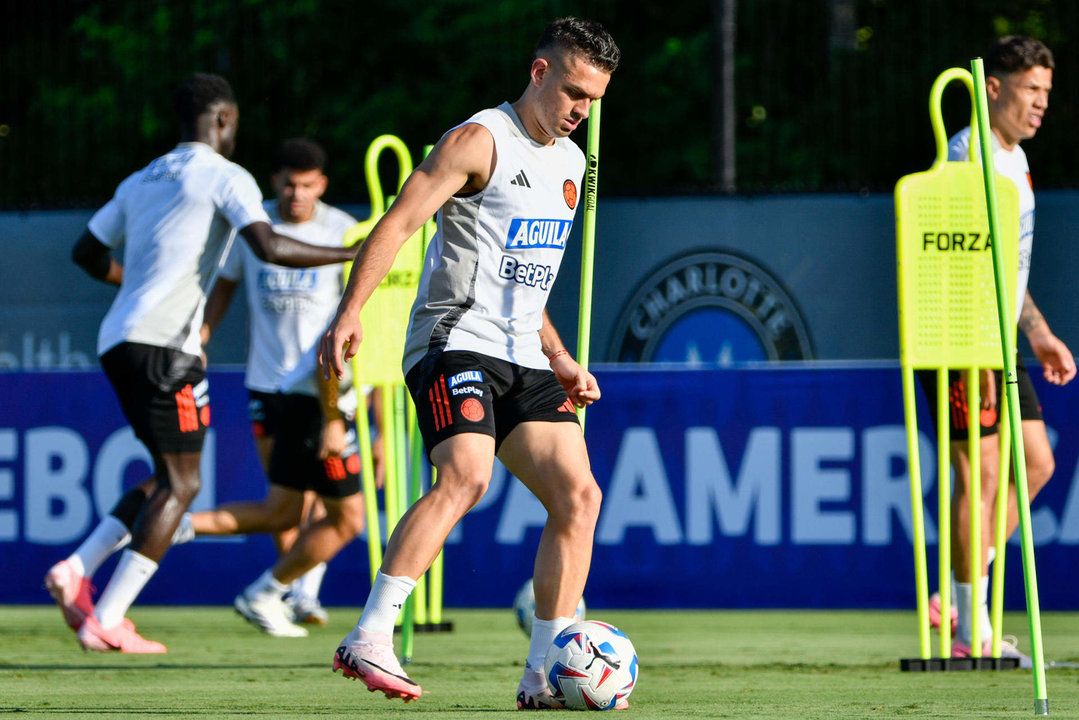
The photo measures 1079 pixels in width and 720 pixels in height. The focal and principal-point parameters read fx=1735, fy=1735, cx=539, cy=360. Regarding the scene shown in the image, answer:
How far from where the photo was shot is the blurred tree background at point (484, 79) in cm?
1778

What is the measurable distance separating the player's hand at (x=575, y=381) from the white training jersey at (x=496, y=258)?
0.16m

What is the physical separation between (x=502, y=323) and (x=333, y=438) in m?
3.15

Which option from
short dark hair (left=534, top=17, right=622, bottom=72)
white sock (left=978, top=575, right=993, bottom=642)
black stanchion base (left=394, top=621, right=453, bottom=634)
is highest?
short dark hair (left=534, top=17, right=622, bottom=72)

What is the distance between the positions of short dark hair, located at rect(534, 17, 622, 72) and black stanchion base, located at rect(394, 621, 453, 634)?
358cm

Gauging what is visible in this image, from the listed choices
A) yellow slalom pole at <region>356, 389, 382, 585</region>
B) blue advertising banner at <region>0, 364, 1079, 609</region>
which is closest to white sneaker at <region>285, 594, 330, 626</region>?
blue advertising banner at <region>0, 364, 1079, 609</region>

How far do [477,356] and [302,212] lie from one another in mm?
4007

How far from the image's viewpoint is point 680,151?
20312mm

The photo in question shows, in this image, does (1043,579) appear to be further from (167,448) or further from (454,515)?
(454,515)

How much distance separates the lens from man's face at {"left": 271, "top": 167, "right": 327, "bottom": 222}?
8492 millimetres

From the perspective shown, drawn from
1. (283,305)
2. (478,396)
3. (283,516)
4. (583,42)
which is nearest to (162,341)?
(283,516)

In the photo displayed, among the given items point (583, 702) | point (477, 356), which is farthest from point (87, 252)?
point (583, 702)

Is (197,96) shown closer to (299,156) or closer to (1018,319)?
(299,156)

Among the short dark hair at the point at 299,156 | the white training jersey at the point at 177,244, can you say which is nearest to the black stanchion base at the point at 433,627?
the white training jersey at the point at 177,244

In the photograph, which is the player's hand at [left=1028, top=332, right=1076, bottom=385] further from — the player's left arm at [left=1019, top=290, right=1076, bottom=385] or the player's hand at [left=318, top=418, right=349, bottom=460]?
the player's hand at [left=318, top=418, right=349, bottom=460]
